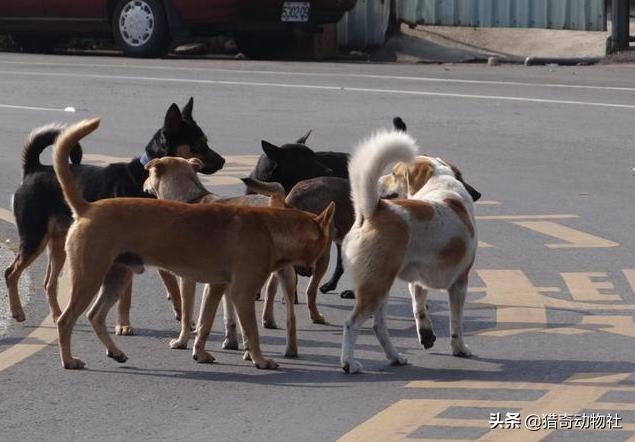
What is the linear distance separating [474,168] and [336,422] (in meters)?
7.11

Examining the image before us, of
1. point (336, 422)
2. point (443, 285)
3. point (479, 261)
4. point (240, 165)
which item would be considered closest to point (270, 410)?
point (336, 422)

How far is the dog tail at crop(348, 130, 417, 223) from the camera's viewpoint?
7.38 meters

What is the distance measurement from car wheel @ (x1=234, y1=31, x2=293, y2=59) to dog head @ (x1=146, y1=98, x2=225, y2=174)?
46.6 ft

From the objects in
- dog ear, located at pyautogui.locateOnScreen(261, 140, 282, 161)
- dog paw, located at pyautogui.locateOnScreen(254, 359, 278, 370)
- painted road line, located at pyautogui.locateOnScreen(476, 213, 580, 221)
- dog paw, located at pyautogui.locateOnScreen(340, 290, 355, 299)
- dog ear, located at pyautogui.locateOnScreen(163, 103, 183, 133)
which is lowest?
dog paw, located at pyautogui.locateOnScreen(340, 290, 355, 299)

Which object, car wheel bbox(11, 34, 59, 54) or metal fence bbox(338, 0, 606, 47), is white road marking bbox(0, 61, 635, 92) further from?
metal fence bbox(338, 0, 606, 47)

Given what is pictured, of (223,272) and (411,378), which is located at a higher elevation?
(223,272)

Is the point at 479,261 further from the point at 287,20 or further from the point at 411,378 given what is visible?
the point at 287,20

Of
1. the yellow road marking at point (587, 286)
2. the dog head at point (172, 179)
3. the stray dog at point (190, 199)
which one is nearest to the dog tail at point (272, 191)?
the stray dog at point (190, 199)

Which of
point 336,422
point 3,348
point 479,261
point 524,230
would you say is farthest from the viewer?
point 524,230

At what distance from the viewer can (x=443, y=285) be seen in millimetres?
7668

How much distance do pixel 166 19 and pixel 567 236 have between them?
1288cm

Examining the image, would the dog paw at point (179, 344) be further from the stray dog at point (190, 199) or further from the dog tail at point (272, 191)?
the dog tail at point (272, 191)

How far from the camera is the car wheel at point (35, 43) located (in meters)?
25.1

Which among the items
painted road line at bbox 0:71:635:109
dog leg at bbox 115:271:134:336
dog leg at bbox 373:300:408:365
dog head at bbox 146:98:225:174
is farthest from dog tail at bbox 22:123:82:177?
painted road line at bbox 0:71:635:109
